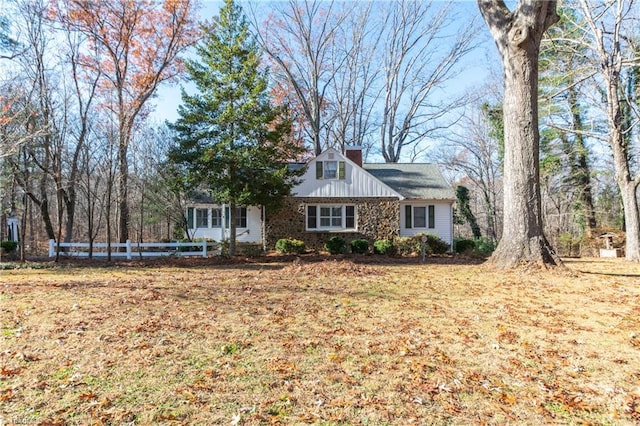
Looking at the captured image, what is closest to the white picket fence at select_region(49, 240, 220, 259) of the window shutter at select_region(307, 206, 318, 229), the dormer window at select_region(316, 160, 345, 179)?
the window shutter at select_region(307, 206, 318, 229)

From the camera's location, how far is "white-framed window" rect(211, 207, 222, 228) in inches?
803

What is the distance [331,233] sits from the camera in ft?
61.0

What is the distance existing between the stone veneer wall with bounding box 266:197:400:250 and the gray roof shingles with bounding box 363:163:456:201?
→ 1558mm

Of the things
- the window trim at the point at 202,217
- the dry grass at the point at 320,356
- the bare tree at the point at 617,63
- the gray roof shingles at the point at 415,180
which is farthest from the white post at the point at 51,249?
the bare tree at the point at 617,63

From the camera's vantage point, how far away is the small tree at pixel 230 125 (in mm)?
14984

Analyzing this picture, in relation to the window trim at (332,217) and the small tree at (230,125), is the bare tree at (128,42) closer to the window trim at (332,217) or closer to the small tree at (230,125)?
the small tree at (230,125)

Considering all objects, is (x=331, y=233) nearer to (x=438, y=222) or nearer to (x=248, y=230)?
(x=248, y=230)

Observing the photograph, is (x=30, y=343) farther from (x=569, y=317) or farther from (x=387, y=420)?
(x=569, y=317)

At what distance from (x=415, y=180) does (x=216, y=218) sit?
1112 centimetres

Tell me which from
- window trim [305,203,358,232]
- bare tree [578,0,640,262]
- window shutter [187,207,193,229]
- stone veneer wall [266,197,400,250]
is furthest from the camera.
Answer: window shutter [187,207,193,229]

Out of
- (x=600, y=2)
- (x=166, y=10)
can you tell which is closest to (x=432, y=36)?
(x=600, y=2)

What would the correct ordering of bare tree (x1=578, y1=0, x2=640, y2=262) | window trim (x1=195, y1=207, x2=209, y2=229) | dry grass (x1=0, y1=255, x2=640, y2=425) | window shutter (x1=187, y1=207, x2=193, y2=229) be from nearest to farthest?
dry grass (x1=0, y1=255, x2=640, y2=425), bare tree (x1=578, y1=0, x2=640, y2=262), window shutter (x1=187, y1=207, x2=193, y2=229), window trim (x1=195, y1=207, x2=209, y2=229)

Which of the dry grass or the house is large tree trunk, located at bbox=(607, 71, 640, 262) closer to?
the house

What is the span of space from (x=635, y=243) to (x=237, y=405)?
54.9 feet
